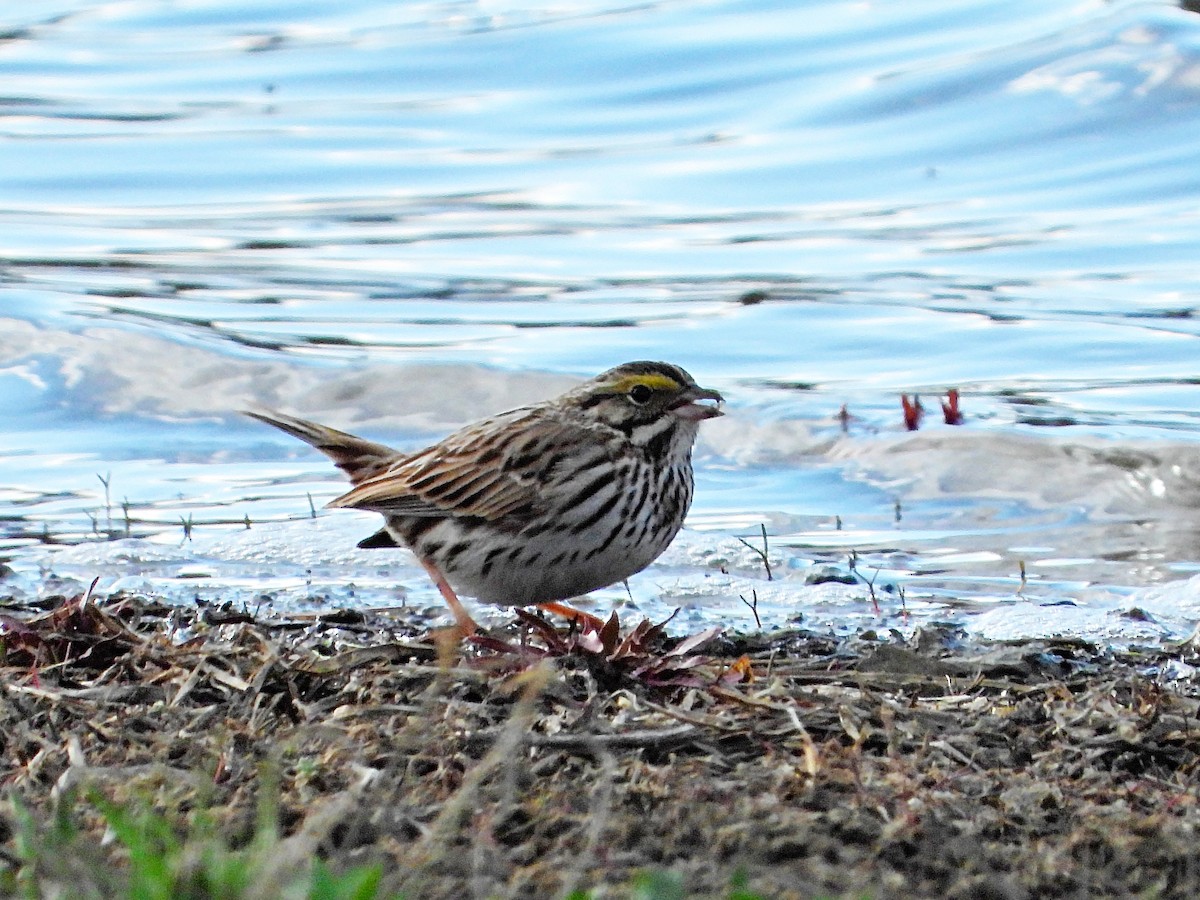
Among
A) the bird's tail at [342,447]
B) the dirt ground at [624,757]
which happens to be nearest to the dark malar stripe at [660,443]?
the dirt ground at [624,757]

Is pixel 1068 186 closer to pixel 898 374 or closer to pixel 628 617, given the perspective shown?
pixel 898 374

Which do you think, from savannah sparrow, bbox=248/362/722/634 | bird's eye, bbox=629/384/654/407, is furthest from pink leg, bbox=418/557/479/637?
bird's eye, bbox=629/384/654/407

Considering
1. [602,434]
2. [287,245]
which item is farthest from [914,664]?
[287,245]

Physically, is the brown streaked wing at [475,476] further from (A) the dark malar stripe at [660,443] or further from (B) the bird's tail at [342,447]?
(B) the bird's tail at [342,447]

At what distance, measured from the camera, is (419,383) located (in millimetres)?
13250

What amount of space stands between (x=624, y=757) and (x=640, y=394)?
2.39 meters

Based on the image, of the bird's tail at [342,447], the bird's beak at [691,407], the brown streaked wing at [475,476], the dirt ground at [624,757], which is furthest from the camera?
the bird's tail at [342,447]

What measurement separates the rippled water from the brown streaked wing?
0.98 meters

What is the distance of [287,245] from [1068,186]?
662 cm

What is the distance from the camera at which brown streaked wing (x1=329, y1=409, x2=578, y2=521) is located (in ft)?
22.9

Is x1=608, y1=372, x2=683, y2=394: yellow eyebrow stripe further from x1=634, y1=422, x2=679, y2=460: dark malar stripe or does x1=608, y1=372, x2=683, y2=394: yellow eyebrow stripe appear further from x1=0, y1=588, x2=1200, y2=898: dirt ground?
x1=0, y1=588, x2=1200, y2=898: dirt ground

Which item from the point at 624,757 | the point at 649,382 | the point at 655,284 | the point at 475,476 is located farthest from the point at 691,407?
the point at 655,284

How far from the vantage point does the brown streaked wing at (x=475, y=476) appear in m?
6.98

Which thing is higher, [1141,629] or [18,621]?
[18,621]
